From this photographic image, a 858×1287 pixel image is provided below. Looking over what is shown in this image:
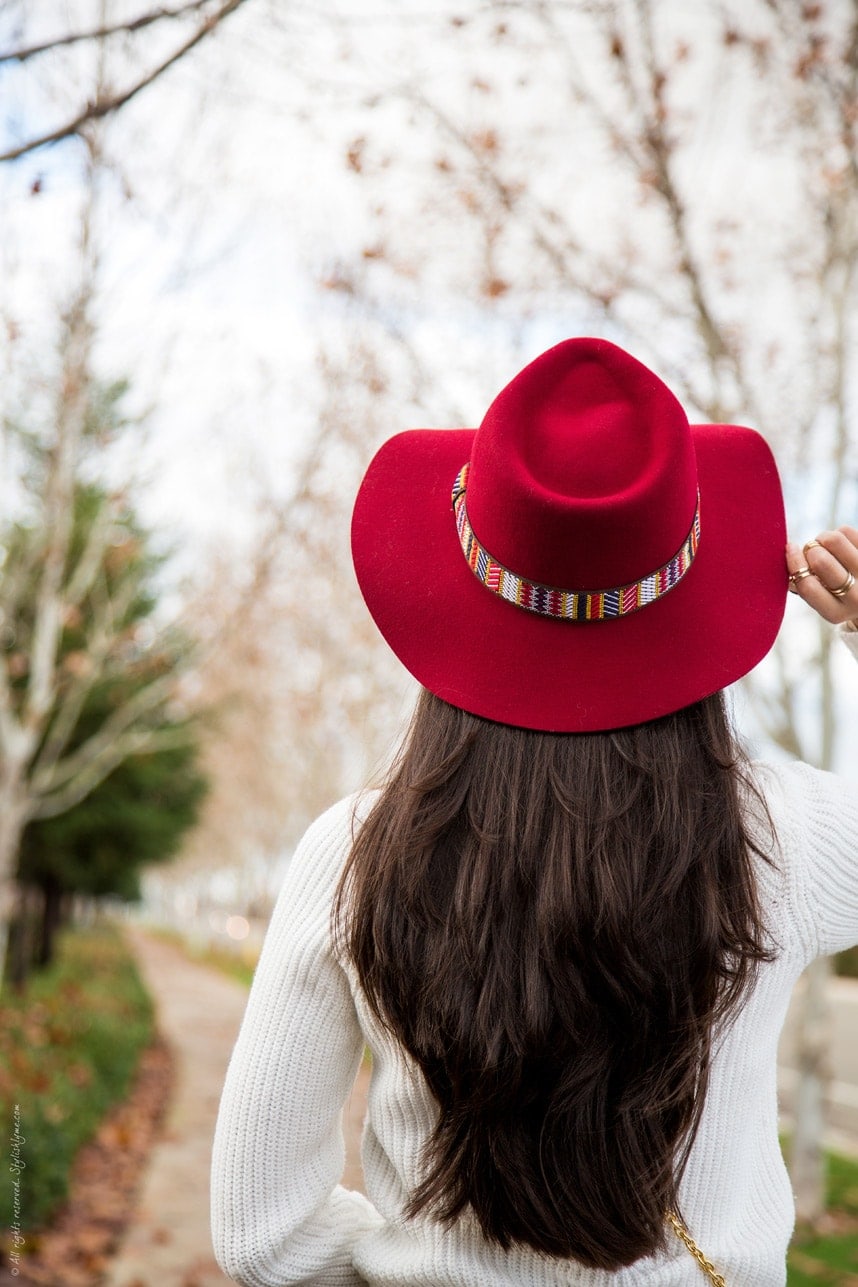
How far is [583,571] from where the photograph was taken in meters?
1.26

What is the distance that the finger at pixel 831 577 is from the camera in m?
1.38

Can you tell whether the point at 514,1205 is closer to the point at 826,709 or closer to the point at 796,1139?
the point at 826,709

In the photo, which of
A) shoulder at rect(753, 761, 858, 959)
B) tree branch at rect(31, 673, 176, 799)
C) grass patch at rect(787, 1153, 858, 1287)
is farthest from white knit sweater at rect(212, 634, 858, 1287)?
tree branch at rect(31, 673, 176, 799)

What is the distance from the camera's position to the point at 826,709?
243 inches

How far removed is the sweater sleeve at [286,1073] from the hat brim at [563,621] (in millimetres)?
259

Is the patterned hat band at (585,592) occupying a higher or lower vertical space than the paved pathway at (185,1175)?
higher

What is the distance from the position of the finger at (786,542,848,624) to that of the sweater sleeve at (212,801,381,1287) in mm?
677

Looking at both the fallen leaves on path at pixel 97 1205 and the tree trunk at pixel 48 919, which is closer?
the fallen leaves on path at pixel 97 1205

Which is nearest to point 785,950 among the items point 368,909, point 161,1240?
point 368,909

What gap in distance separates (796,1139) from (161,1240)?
152 inches

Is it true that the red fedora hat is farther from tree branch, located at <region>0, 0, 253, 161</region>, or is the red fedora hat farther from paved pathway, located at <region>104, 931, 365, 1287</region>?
paved pathway, located at <region>104, 931, 365, 1287</region>

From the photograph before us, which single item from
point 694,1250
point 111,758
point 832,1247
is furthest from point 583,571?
point 111,758

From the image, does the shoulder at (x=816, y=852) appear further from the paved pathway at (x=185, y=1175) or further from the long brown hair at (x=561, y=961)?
the paved pathway at (x=185, y=1175)

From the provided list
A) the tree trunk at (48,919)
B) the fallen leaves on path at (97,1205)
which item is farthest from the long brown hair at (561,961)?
the tree trunk at (48,919)
